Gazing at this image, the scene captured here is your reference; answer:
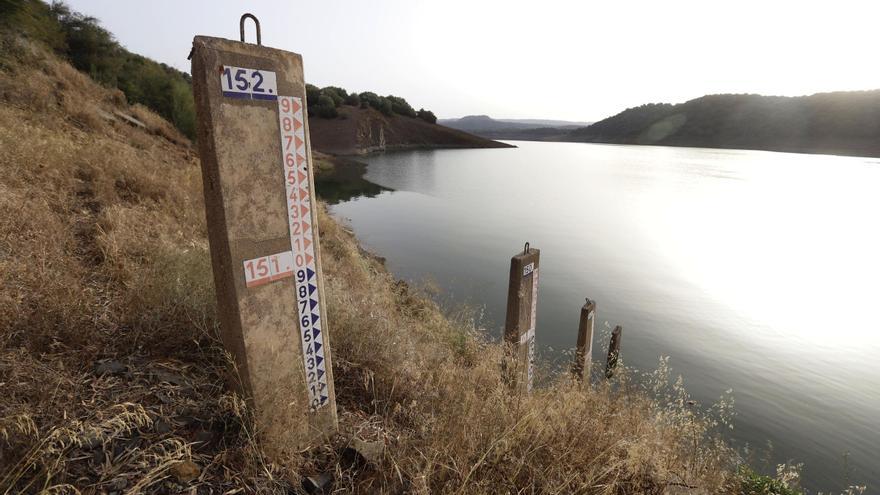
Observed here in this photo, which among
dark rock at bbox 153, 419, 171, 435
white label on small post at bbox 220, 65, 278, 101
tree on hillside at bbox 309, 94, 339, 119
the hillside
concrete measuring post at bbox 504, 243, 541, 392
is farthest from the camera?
tree on hillside at bbox 309, 94, 339, 119

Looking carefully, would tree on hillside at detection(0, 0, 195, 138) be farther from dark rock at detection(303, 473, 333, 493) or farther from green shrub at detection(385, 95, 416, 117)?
green shrub at detection(385, 95, 416, 117)

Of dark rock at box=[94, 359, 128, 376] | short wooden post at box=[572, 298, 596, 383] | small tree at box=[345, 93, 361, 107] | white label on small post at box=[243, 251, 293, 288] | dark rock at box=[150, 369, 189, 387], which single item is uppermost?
small tree at box=[345, 93, 361, 107]

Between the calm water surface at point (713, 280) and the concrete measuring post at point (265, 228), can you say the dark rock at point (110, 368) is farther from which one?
the calm water surface at point (713, 280)

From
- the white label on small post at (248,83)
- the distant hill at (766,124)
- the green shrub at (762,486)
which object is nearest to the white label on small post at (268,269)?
the white label on small post at (248,83)

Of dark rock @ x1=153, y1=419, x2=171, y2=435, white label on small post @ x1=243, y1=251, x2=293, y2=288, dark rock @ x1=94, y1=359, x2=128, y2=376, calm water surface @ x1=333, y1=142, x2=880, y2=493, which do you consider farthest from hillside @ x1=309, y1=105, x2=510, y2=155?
dark rock @ x1=153, y1=419, x2=171, y2=435

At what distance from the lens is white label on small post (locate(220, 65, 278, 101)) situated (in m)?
1.81

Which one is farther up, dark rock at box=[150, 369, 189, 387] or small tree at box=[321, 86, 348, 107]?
small tree at box=[321, 86, 348, 107]

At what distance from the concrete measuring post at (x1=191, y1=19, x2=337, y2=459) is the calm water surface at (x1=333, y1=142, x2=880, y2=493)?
5.37 m

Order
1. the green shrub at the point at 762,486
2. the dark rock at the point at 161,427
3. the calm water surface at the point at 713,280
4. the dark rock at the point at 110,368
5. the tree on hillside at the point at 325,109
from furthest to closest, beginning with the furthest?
1. the tree on hillside at the point at 325,109
2. the calm water surface at the point at 713,280
3. the green shrub at the point at 762,486
4. the dark rock at the point at 110,368
5. the dark rock at the point at 161,427

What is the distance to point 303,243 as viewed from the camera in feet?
7.18

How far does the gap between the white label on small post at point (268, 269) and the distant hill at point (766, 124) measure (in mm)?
88406

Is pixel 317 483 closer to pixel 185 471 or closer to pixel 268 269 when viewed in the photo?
pixel 185 471

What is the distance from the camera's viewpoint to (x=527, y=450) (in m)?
2.21

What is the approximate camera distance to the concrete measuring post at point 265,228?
1830 mm
